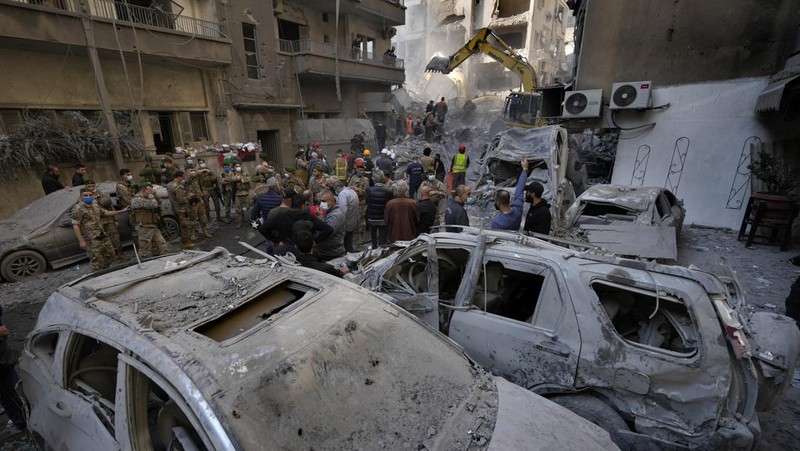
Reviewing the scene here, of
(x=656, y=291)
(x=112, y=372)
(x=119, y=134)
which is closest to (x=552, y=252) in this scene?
(x=656, y=291)

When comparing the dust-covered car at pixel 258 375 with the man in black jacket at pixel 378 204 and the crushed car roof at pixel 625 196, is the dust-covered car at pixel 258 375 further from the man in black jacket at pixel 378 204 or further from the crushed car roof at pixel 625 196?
the crushed car roof at pixel 625 196

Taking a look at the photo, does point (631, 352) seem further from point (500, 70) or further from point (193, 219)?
point (500, 70)

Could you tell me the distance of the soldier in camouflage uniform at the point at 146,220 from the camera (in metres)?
6.38

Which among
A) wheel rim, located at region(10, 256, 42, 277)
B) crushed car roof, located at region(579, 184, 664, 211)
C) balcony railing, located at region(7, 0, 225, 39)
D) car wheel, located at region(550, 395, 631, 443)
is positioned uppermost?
balcony railing, located at region(7, 0, 225, 39)

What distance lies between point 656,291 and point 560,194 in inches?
232

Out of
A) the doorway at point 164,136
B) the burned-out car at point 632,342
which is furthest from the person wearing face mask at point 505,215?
the doorway at point 164,136

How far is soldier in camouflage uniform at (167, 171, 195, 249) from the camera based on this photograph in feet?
24.9

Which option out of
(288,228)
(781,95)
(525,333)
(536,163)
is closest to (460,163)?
(536,163)

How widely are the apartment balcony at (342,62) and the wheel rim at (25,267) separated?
44.0ft

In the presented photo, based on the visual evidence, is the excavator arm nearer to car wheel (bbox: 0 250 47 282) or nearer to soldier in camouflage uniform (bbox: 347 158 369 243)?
soldier in camouflage uniform (bbox: 347 158 369 243)

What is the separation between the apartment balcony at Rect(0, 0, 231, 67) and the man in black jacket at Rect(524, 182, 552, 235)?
1289 centimetres

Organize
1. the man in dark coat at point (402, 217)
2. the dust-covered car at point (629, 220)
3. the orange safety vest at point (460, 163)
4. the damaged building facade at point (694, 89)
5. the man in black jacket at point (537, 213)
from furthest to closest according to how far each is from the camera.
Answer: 1. the orange safety vest at point (460, 163)
2. the damaged building facade at point (694, 89)
3. the man in dark coat at point (402, 217)
4. the dust-covered car at point (629, 220)
5. the man in black jacket at point (537, 213)

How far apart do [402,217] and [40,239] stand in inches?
→ 256

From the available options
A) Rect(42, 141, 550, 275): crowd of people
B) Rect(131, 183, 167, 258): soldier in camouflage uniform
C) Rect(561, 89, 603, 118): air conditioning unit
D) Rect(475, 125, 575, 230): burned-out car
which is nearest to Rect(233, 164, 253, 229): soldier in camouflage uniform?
Rect(42, 141, 550, 275): crowd of people
